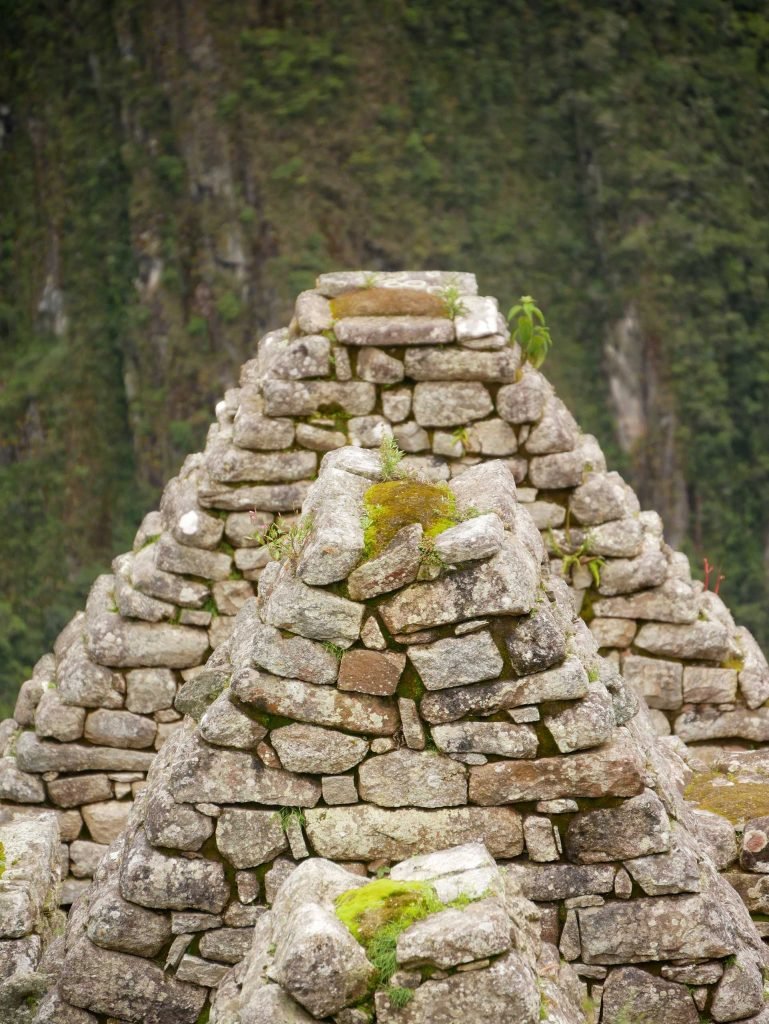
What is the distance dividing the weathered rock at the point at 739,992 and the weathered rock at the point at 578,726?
0.85 m

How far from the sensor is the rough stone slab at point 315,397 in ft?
28.3

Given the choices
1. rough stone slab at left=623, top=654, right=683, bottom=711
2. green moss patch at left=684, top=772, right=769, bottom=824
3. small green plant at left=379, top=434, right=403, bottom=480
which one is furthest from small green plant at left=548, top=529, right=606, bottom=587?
small green plant at left=379, top=434, right=403, bottom=480

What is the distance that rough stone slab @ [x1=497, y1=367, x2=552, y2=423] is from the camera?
28.6ft

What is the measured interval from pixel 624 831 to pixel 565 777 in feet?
0.86

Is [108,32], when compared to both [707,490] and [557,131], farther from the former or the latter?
[707,490]

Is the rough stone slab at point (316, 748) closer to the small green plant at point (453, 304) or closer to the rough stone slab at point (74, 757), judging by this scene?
the rough stone slab at point (74, 757)

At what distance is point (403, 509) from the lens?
15.9 feet

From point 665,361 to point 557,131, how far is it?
12.7 meters

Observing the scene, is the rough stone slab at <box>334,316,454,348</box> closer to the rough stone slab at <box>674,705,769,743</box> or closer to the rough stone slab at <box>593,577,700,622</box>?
the rough stone slab at <box>593,577,700,622</box>

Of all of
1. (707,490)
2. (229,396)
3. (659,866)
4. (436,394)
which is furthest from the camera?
(707,490)

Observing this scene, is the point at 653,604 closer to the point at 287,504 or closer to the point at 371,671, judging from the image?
the point at 287,504

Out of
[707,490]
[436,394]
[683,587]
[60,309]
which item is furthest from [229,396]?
[60,309]

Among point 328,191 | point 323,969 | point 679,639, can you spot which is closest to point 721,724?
point 679,639

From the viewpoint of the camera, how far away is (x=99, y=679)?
8.73 m
